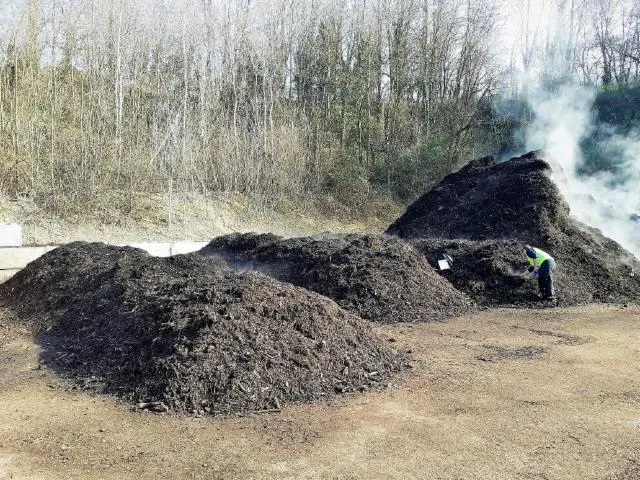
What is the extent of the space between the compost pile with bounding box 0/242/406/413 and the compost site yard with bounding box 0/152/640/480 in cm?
2

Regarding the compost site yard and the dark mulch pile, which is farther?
the dark mulch pile

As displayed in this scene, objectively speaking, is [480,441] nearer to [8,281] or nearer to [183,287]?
[183,287]

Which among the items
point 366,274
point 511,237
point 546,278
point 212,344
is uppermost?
point 511,237

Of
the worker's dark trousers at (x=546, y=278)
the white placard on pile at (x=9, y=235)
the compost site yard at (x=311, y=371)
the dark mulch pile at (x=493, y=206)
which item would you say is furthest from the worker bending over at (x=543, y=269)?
the white placard on pile at (x=9, y=235)

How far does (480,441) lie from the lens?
4.39 m

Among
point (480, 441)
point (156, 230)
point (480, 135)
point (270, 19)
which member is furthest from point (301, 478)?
point (480, 135)

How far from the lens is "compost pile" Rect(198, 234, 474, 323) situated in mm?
8930

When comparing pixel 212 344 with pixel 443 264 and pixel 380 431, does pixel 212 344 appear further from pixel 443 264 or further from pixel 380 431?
pixel 443 264

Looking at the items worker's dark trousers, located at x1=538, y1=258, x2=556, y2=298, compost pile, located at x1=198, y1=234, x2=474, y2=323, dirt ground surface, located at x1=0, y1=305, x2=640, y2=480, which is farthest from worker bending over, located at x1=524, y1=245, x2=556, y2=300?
dirt ground surface, located at x1=0, y1=305, x2=640, y2=480

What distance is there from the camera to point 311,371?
5512 millimetres

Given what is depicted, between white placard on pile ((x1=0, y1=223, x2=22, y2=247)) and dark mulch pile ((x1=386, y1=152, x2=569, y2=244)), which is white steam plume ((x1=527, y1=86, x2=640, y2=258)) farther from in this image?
white placard on pile ((x1=0, y1=223, x2=22, y2=247))

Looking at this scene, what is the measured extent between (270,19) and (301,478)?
69.0 feet

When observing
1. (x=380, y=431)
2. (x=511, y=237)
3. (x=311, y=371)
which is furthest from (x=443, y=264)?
(x=380, y=431)

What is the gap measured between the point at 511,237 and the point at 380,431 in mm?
9476
